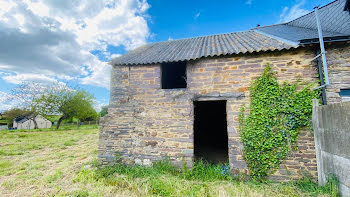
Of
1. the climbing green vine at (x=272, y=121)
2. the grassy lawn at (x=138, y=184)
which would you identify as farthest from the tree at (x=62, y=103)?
the climbing green vine at (x=272, y=121)

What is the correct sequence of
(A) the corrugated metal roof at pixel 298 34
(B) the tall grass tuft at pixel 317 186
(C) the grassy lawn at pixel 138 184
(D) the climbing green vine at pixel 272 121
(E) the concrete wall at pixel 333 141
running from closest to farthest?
1. (E) the concrete wall at pixel 333 141
2. (B) the tall grass tuft at pixel 317 186
3. (C) the grassy lawn at pixel 138 184
4. (D) the climbing green vine at pixel 272 121
5. (A) the corrugated metal roof at pixel 298 34

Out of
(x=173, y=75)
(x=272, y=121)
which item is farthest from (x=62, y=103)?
(x=272, y=121)

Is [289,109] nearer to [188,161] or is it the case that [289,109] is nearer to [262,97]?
[262,97]

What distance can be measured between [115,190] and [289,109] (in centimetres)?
527

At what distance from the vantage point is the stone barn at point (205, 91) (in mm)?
3682

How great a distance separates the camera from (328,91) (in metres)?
3.62

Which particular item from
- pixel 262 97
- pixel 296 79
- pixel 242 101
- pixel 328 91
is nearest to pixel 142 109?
pixel 242 101

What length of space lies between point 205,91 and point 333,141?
10.3 feet

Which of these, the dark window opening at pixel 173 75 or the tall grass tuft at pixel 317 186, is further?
the dark window opening at pixel 173 75

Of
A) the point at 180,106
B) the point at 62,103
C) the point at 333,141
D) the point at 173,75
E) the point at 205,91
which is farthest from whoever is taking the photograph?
the point at 62,103

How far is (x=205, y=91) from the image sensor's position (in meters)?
4.43

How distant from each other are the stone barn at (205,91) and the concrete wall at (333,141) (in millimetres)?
233

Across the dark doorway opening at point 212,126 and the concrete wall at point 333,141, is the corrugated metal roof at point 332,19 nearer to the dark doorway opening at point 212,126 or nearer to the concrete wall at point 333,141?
the concrete wall at point 333,141

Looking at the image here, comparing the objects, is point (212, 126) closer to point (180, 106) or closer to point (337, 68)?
point (180, 106)
